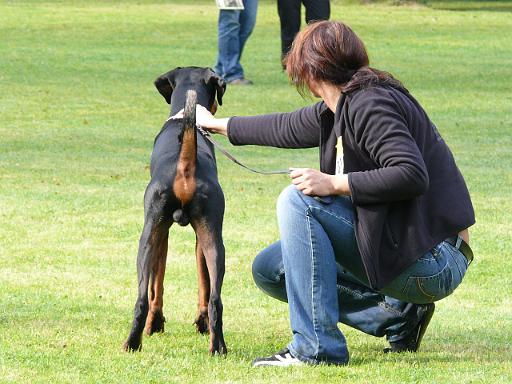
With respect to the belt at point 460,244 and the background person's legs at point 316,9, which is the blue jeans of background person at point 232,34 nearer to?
the background person's legs at point 316,9

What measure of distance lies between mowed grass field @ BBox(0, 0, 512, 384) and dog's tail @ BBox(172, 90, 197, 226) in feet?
2.17

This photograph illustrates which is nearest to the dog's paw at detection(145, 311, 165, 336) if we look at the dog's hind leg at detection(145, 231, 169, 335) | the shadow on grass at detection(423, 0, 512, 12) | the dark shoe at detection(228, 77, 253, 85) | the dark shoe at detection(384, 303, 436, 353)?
the dog's hind leg at detection(145, 231, 169, 335)

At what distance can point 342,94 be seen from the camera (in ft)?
16.6

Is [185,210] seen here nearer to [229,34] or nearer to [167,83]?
[167,83]

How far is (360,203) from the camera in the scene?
4.95 m

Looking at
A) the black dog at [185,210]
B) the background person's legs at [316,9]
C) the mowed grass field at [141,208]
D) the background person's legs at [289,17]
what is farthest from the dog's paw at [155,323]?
the background person's legs at [289,17]

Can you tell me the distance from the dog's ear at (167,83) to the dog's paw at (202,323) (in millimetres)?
1262

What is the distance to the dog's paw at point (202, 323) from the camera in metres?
6.07

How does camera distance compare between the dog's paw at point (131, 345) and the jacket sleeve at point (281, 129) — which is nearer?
the dog's paw at point (131, 345)

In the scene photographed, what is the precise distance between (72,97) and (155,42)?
6428 mm

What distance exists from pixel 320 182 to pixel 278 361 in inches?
31.6

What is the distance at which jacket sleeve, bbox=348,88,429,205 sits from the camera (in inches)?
190

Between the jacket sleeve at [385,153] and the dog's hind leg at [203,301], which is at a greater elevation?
the jacket sleeve at [385,153]

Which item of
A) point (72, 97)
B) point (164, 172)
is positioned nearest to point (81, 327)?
point (164, 172)
